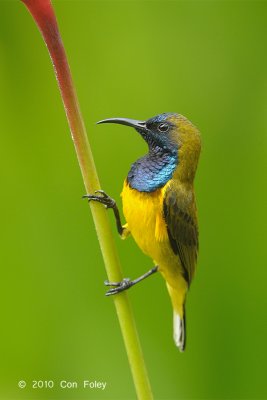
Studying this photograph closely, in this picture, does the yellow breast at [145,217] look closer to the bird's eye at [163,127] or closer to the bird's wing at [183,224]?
the bird's wing at [183,224]

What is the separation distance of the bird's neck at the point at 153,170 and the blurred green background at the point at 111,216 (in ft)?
0.27

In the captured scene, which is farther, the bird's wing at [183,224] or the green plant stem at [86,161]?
the bird's wing at [183,224]

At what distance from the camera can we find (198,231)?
1357 mm

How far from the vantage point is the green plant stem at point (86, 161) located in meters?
0.61

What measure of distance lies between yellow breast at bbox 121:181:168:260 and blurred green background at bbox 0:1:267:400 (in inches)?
3.0

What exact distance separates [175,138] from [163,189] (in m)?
0.10

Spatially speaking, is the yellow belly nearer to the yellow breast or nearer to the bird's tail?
the yellow breast

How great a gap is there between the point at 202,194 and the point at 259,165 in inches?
6.6

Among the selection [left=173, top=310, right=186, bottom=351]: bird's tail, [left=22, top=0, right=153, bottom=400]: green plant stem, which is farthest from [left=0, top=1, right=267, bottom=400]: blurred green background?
[left=22, top=0, right=153, bottom=400]: green plant stem

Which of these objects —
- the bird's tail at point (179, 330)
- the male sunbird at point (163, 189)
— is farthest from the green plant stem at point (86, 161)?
the bird's tail at point (179, 330)

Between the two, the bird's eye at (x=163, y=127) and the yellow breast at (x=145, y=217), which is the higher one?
the bird's eye at (x=163, y=127)

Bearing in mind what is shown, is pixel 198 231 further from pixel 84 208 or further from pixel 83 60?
pixel 83 60

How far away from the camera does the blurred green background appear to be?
1221 millimetres

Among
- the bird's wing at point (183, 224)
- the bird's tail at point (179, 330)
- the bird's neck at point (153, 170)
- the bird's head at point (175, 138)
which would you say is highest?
the bird's head at point (175, 138)
